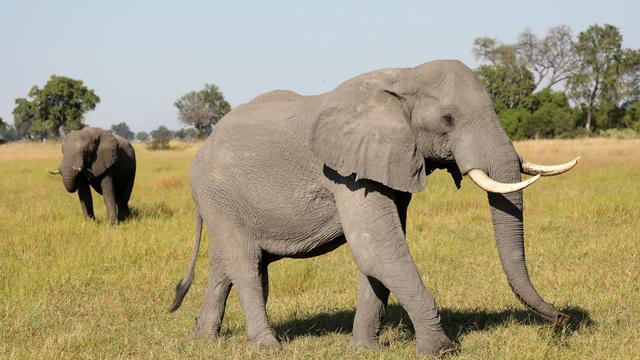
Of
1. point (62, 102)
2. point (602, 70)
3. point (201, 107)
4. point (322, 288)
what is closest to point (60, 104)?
point (62, 102)

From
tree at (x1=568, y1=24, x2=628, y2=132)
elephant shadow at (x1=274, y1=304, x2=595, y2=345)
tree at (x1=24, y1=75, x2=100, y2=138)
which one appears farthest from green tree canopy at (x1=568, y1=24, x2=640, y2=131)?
elephant shadow at (x1=274, y1=304, x2=595, y2=345)

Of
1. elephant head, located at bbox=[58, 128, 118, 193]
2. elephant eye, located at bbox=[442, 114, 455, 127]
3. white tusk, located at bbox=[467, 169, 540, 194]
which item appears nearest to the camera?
white tusk, located at bbox=[467, 169, 540, 194]

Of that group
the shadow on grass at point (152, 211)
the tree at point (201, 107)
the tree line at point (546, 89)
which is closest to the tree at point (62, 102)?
the tree line at point (546, 89)

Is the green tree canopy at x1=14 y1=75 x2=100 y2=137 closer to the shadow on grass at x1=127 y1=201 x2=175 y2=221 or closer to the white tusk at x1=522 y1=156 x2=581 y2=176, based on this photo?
the shadow on grass at x1=127 y1=201 x2=175 y2=221

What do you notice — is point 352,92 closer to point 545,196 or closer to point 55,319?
point 55,319

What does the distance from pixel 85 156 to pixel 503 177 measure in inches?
381

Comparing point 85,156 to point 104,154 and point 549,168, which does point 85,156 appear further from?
point 549,168

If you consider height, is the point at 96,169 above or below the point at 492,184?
below

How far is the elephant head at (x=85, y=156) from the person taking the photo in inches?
506

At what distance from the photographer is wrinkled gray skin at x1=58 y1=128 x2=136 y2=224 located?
12.8 metres

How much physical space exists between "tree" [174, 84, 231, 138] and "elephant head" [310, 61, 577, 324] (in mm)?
87389

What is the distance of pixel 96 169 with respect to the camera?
1304 centimetres

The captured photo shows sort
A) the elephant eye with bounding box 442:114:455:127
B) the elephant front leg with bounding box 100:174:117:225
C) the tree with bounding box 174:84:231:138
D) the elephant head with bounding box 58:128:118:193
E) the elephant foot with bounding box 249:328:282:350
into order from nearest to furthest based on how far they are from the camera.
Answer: the elephant eye with bounding box 442:114:455:127 → the elephant foot with bounding box 249:328:282:350 → the elephant front leg with bounding box 100:174:117:225 → the elephant head with bounding box 58:128:118:193 → the tree with bounding box 174:84:231:138

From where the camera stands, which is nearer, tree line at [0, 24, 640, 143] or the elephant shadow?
the elephant shadow
